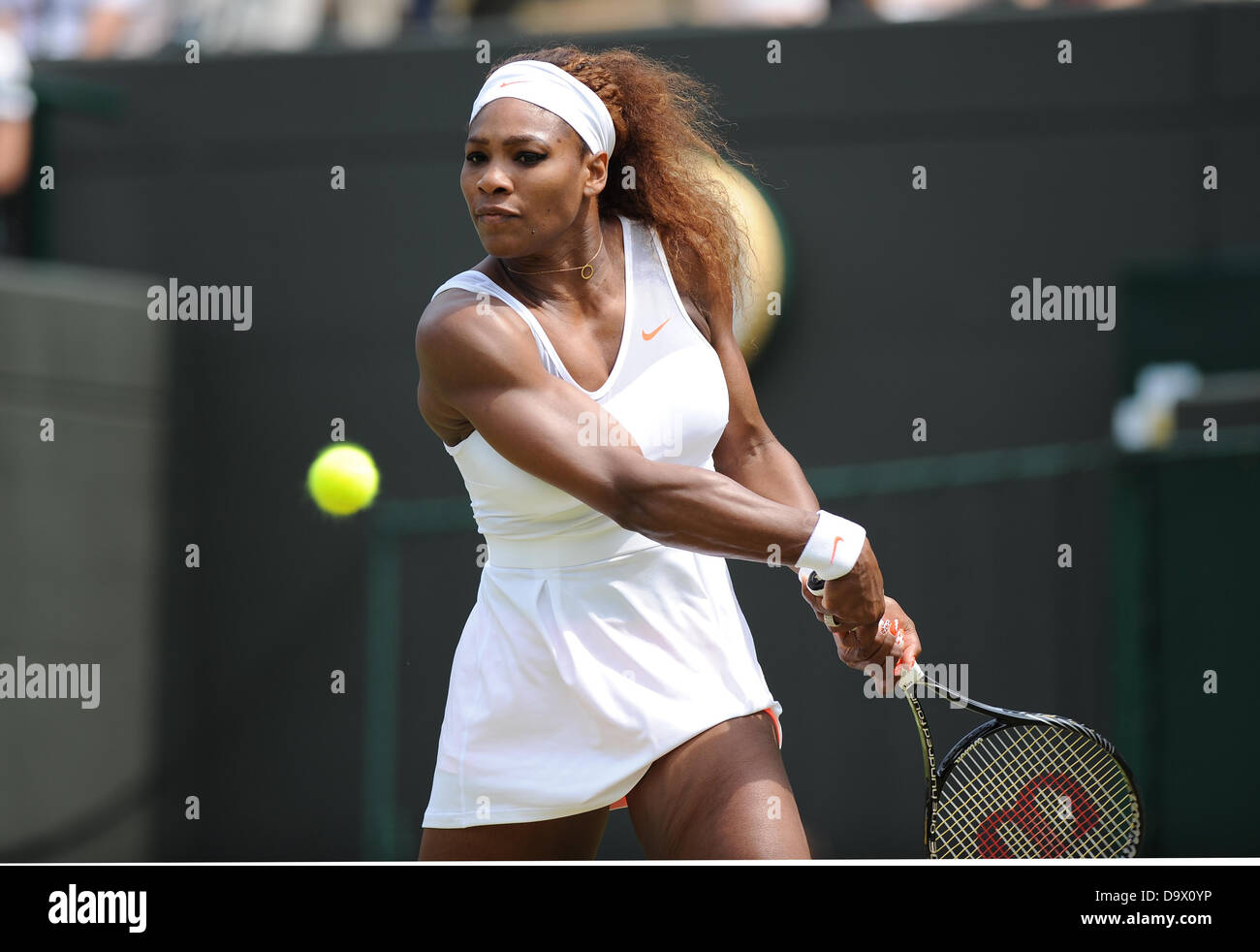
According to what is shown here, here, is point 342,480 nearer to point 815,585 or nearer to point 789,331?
point 815,585

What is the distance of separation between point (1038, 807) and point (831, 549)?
3.31 feet

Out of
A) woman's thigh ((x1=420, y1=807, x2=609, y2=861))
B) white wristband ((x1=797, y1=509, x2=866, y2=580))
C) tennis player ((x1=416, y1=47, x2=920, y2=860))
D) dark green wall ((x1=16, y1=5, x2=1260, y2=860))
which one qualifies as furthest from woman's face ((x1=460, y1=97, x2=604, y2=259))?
dark green wall ((x1=16, y1=5, x2=1260, y2=860))

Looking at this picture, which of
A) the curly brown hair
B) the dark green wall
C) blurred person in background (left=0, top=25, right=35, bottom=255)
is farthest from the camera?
blurred person in background (left=0, top=25, right=35, bottom=255)

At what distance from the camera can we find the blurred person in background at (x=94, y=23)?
679 centimetres

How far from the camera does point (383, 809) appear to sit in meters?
6.12

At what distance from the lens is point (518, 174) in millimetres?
2705

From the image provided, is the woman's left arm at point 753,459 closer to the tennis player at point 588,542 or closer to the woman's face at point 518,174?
the tennis player at point 588,542

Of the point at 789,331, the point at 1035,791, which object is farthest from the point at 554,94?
the point at 789,331

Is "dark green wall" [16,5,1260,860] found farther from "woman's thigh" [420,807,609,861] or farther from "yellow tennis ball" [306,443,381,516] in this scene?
"woman's thigh" [420,807,609,861]

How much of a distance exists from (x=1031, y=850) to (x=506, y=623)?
1190 mm

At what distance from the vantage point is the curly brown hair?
2.94 metres

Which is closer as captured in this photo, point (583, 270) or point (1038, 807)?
point (583, 270)

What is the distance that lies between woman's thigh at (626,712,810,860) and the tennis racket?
0.44m

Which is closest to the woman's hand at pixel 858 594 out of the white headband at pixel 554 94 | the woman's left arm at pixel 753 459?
the woman's left arm at pixel 753 459
